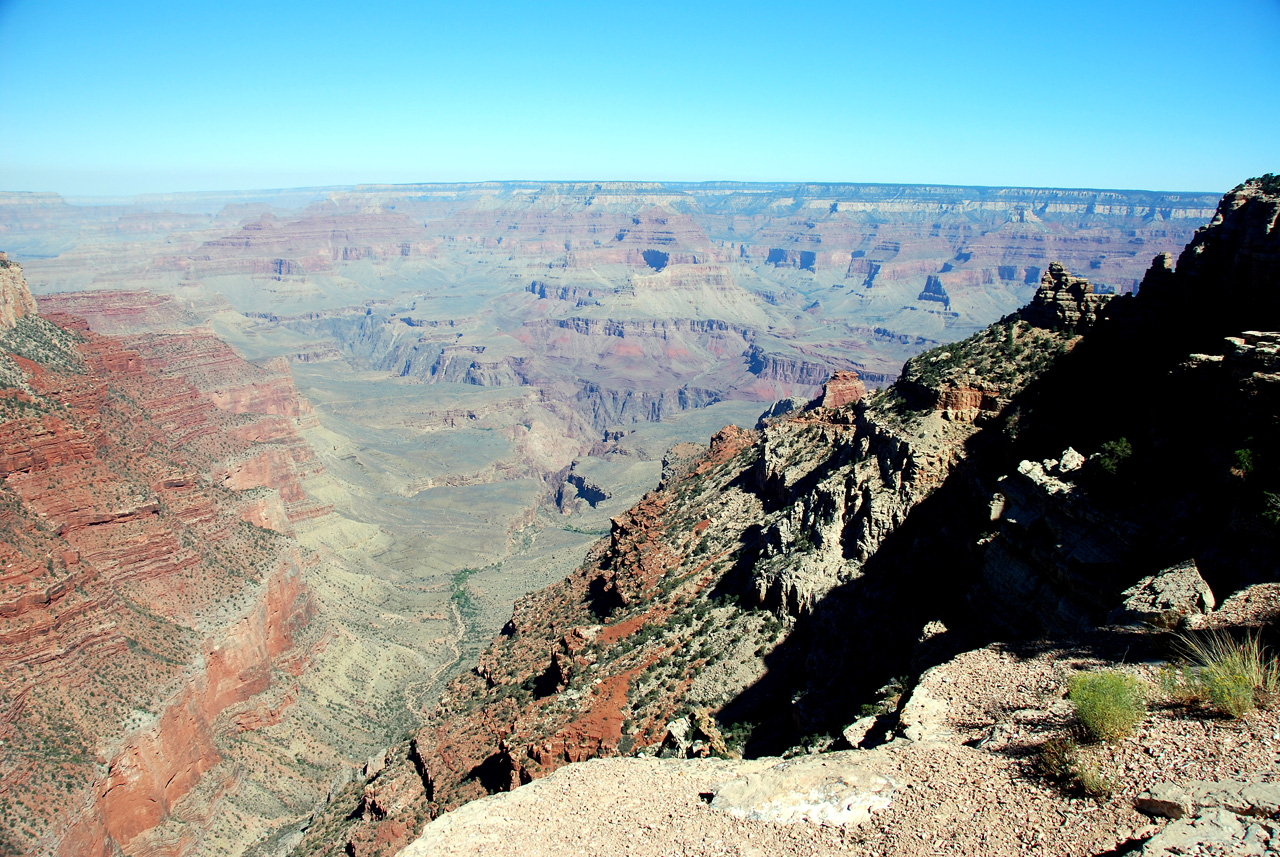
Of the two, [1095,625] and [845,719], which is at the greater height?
[1095,625]

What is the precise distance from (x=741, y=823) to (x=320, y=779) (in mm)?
42992

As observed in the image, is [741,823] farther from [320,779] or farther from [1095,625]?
[320,779]

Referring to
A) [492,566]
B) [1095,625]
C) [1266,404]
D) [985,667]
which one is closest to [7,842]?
[985,667]

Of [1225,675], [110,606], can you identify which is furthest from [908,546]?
[110,606]

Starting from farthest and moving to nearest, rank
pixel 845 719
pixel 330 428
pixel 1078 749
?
pixel 330 428, pixel 845 719, pixel 1078 749

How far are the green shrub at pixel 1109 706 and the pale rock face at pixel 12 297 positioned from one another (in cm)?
6992

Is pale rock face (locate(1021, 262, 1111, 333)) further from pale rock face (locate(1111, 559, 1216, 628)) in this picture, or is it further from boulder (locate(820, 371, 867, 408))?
boulder (locate(820, 371, 867, 408))

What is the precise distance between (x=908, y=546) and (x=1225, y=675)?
46.6ft

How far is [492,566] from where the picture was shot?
84375mm

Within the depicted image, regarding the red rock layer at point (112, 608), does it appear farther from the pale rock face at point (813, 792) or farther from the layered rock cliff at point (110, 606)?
the pale rock face at point (813, 792)

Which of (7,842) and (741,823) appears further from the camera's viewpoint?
(7,842)

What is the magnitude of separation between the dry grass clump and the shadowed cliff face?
2.24 m

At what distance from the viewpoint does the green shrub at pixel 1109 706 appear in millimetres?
11062

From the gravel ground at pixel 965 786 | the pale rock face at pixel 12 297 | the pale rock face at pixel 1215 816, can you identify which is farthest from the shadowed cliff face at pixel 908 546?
the pale rock face at pixel 12 297
